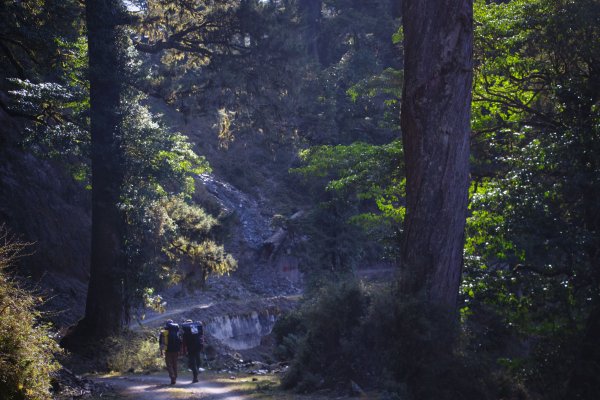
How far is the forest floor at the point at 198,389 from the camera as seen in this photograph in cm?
1254

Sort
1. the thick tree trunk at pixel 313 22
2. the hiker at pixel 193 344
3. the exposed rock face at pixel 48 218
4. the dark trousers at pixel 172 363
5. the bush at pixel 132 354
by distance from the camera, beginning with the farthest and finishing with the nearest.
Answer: the thick tree trunk at pixel 313 22
the exposed rock face at pixel 48 218
the bush at pixel 132 354
the hiker at pixel 193 344
the dark trousers at pixel 172 363

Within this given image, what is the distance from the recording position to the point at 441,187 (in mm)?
12008

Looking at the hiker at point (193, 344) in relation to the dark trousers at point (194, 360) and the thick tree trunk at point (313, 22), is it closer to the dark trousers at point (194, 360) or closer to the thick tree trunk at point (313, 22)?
the dark trousers at point (194, 360)

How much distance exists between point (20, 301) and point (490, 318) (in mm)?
9278

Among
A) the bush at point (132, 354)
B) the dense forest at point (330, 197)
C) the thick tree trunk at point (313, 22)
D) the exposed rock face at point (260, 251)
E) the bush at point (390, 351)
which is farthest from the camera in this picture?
the exposed rock face at point (260, 251)

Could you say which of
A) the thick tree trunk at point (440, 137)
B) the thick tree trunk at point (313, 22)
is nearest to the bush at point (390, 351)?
the thick tree trunk at point (440, 137)

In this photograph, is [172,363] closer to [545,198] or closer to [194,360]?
[194,360]

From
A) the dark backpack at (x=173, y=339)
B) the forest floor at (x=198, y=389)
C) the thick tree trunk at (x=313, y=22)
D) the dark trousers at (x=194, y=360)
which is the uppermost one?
the thick tree trunk at (x=313, y=22)

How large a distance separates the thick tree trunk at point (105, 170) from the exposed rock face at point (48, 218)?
5660mm

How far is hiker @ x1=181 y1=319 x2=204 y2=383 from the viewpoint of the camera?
16766 millimetres

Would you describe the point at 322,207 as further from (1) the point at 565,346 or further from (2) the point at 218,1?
(1) the point at 565,346

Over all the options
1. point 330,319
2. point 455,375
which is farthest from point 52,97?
point 455,375

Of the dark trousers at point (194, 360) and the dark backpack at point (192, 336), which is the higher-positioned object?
the dark backpack at point (192, 336)

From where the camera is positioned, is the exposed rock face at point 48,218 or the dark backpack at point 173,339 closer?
the dark backpack at point 173,339
